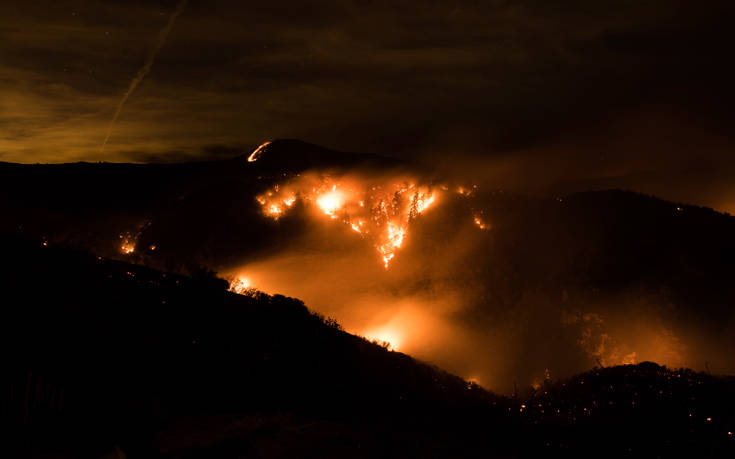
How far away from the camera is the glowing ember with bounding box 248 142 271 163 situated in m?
61.0

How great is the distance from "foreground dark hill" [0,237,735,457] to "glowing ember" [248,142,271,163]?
50.3 m

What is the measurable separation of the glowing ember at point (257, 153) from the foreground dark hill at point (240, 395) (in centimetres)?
5033

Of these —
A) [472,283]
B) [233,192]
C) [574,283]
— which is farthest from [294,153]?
[574,283]

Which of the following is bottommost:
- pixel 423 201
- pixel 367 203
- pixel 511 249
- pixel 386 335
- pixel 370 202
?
pixel 386 335

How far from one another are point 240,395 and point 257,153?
192 ft

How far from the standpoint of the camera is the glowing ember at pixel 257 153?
6103 centimetres

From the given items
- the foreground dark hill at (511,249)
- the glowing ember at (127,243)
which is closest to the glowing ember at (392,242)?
the foreground dark hill at (511,249)

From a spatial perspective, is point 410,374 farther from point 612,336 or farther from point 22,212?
point 22,212

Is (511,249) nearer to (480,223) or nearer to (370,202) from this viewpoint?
(480,223)

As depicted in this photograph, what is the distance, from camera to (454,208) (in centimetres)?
4216

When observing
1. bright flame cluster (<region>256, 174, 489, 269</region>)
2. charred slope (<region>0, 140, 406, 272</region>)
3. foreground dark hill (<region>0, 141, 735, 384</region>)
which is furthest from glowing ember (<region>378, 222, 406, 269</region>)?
charred slope (<region>0, 140, 406, 272</region>)

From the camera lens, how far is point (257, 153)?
211 feet

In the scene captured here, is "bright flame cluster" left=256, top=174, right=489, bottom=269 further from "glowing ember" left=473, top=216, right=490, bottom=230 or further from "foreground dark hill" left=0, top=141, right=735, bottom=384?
"foreground dark hill" left=0, top=141, right=735, bottom=384

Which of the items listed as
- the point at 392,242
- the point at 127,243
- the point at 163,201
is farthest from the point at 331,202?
the point at 163,201
